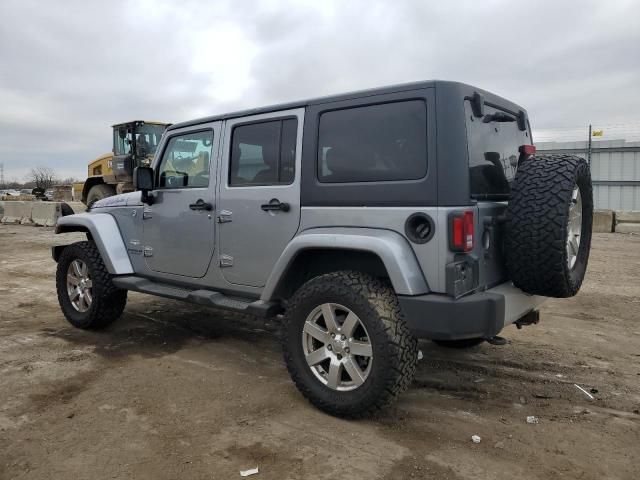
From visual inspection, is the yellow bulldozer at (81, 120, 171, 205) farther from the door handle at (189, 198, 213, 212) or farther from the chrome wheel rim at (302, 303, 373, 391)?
the chrome wheel rim at (302, 303, 373, 391)

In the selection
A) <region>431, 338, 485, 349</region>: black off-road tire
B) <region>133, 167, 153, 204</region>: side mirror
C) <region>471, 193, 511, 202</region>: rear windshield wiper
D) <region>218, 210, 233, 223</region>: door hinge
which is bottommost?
<region>431, 338, 485, 349</region>: black off-road tire

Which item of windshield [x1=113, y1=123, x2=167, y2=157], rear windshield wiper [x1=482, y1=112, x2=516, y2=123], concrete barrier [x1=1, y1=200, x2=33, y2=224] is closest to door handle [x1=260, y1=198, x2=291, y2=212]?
rear windshield wiper [x1=482, y1=112, x2=516, y2=123]

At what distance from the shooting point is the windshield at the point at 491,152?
3.06 meters

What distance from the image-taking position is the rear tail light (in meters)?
2.81

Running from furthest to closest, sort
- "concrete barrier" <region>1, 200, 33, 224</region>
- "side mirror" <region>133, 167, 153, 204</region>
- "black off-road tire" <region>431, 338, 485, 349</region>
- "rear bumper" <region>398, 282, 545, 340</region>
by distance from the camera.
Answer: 1. "concrete barrier" <region>1, 200, 33, 224</region>
2. "side mirror" <region>133, 167, 153, 204</region>
3. "black off-road tire" <region>431, 338, 485, 349</region>
4. "rear bumper" <region>398, 282, 545, 340</region>

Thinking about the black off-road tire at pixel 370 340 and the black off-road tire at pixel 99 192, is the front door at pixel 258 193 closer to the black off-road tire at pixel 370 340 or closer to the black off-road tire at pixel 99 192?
the black off-road tire at pixel 370 340

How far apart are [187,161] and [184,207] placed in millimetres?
449

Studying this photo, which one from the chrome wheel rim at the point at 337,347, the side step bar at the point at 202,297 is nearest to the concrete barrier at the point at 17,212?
the side step bar at the point at 202,297

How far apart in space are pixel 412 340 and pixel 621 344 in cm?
282

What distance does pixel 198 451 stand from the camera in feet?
9.06

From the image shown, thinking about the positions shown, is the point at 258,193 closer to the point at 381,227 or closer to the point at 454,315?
the point at 381,227

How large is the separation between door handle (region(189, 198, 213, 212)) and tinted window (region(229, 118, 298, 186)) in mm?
279

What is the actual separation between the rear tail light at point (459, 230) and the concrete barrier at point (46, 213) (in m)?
18.4

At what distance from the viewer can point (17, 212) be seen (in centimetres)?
2009
